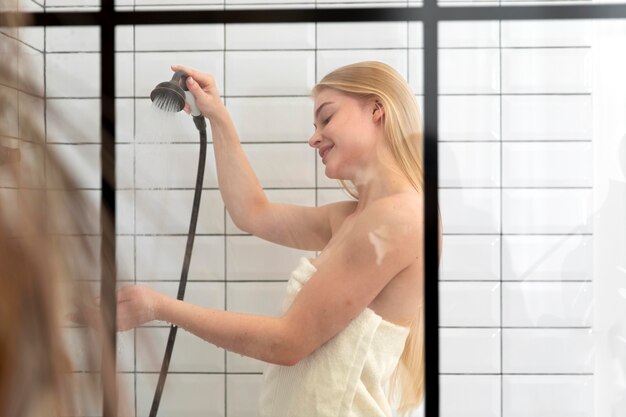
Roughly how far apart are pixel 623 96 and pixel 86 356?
1022 mm

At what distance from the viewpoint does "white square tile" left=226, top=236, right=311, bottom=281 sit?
1074 millimetres

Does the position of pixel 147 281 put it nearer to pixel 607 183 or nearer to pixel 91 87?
pixel 91 87

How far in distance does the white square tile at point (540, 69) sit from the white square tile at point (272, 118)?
342 mm

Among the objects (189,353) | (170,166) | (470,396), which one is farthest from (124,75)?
(470,396)

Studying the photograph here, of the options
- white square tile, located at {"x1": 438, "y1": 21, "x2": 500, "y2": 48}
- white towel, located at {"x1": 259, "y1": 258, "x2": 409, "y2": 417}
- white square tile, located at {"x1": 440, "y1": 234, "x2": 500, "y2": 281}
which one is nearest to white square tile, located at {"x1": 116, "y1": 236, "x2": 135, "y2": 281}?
white towel, located at {"x1": 259, "y1": 258, "x2": 409, "y2": 417}

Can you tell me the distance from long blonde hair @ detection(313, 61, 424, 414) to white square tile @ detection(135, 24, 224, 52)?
198 mm

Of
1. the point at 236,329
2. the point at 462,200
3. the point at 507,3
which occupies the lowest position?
the point at 236,329

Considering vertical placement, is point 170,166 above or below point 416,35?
below

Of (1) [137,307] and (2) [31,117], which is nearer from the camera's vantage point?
(2) [31,117]

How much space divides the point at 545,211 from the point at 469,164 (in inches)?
6.0

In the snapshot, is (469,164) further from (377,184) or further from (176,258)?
(176,258)

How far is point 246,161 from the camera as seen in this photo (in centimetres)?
109

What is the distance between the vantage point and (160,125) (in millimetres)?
1098

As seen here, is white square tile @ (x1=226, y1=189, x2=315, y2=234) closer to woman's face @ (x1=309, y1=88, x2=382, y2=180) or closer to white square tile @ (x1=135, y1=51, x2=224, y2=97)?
woman's face @ (x1=309, y1=88, x2=382, y2=180)
